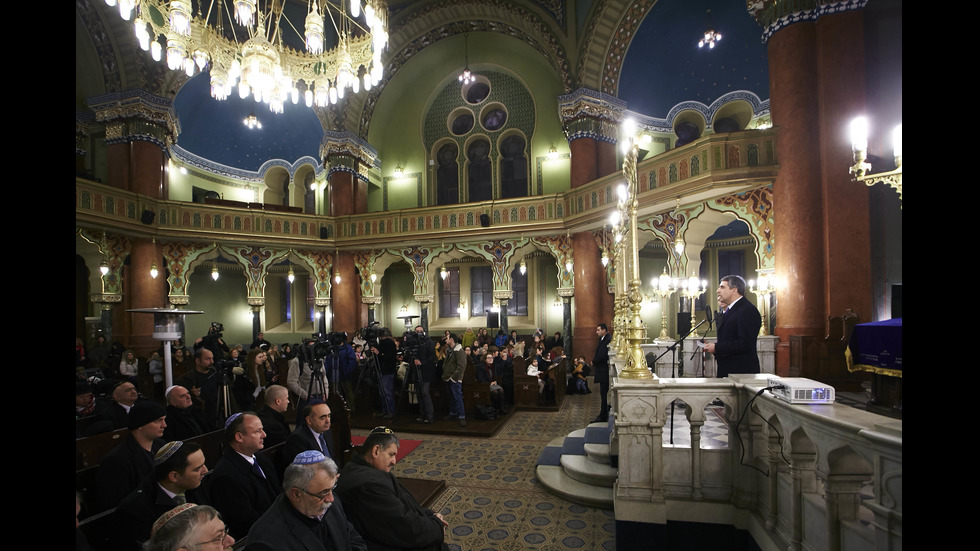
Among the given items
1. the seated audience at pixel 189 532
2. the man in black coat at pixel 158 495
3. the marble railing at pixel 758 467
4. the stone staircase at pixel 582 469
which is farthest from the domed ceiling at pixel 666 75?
the seated audience at pixel 189 532

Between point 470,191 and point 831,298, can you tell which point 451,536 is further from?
point 470,191

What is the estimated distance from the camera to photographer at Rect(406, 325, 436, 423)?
8.23m

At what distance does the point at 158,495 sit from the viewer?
264cm

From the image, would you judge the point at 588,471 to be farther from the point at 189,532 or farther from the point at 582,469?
the point at 189,532

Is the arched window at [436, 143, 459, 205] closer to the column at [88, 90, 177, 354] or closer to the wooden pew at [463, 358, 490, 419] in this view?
the column at [88, 90, 177, 354]

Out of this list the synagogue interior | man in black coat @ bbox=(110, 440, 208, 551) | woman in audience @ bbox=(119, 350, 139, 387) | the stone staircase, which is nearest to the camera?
man in black coat @ bbox=(110, 440, 208, 551)

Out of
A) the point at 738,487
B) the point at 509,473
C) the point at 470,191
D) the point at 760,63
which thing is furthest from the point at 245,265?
the point at 760,63

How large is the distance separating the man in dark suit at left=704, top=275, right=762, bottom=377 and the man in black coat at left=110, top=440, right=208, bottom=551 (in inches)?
140

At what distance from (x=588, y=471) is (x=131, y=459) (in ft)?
12.9

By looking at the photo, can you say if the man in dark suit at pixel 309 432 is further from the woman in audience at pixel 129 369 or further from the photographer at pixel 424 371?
the woman in audience at pixel 129 369

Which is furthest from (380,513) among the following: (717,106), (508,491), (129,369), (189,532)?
(717,106)

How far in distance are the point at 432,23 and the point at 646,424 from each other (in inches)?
620

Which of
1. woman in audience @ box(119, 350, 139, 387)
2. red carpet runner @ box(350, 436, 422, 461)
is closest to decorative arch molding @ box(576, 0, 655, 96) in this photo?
red carpet runner @ box(350, 436, 422, 461)

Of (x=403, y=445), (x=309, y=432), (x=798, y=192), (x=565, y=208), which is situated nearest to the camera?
(x=309, y=432)
